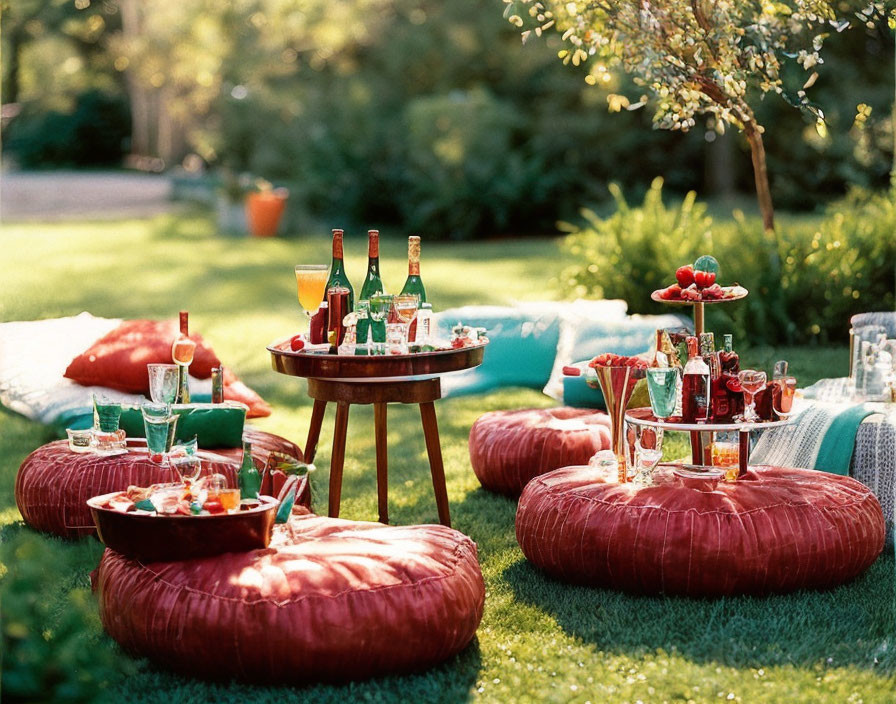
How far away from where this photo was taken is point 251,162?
18.1m

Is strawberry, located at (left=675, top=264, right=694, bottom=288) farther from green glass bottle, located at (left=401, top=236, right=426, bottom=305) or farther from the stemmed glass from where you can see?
the stemmed glass

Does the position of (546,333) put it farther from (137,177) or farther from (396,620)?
(137,177)

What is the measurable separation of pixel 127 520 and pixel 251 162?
601 inches

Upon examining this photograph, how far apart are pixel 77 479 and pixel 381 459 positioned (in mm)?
1079

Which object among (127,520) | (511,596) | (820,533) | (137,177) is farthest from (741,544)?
(137,177)

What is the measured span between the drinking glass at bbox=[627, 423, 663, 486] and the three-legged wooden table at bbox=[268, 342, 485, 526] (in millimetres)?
674

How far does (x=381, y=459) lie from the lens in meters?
4.69

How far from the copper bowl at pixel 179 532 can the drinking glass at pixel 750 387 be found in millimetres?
1440

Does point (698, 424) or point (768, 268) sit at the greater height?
point (768, 268)

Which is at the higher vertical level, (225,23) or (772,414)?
(225,23)

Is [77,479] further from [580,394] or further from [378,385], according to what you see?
[580,394]

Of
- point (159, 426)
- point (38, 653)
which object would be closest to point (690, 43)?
point (159, 426)

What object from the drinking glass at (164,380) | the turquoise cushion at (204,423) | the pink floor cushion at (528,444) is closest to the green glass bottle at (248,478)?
A: the drinking glass at (164,380)

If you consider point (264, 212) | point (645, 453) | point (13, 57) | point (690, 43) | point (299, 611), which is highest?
point (13, 57)
